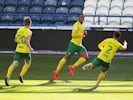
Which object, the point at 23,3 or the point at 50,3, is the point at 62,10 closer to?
the point at 50,3

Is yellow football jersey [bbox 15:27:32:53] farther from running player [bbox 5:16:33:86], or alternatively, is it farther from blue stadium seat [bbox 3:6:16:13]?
blue stadium seat [bbox 3:6:16:13]

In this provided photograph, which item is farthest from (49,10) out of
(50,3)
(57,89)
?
(57,89)

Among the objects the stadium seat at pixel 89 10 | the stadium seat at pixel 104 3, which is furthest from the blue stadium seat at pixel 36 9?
the stadium seat at pixel 104 3

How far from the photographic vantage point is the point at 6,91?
33.7ft

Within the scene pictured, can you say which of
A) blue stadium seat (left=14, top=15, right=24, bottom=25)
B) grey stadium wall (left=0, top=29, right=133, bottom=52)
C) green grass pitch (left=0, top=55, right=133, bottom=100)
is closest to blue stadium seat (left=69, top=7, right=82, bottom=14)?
blue stadium seat (left=14, top=15, right=24, bottom=25)

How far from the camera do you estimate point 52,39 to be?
2142 centimetres

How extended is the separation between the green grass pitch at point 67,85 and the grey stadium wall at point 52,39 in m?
4.44

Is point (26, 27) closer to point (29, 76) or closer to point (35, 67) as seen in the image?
point (29, 76)

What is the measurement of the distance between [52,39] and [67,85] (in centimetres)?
1003

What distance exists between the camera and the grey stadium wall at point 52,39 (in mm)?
21203

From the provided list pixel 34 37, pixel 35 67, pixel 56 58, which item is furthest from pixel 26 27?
pixel 34 37

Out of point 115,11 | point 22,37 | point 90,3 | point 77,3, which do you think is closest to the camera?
point 22,37

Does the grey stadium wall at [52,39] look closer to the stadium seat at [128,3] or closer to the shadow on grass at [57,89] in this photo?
the stadium seat at [128,3]

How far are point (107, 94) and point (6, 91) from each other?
103 inches
